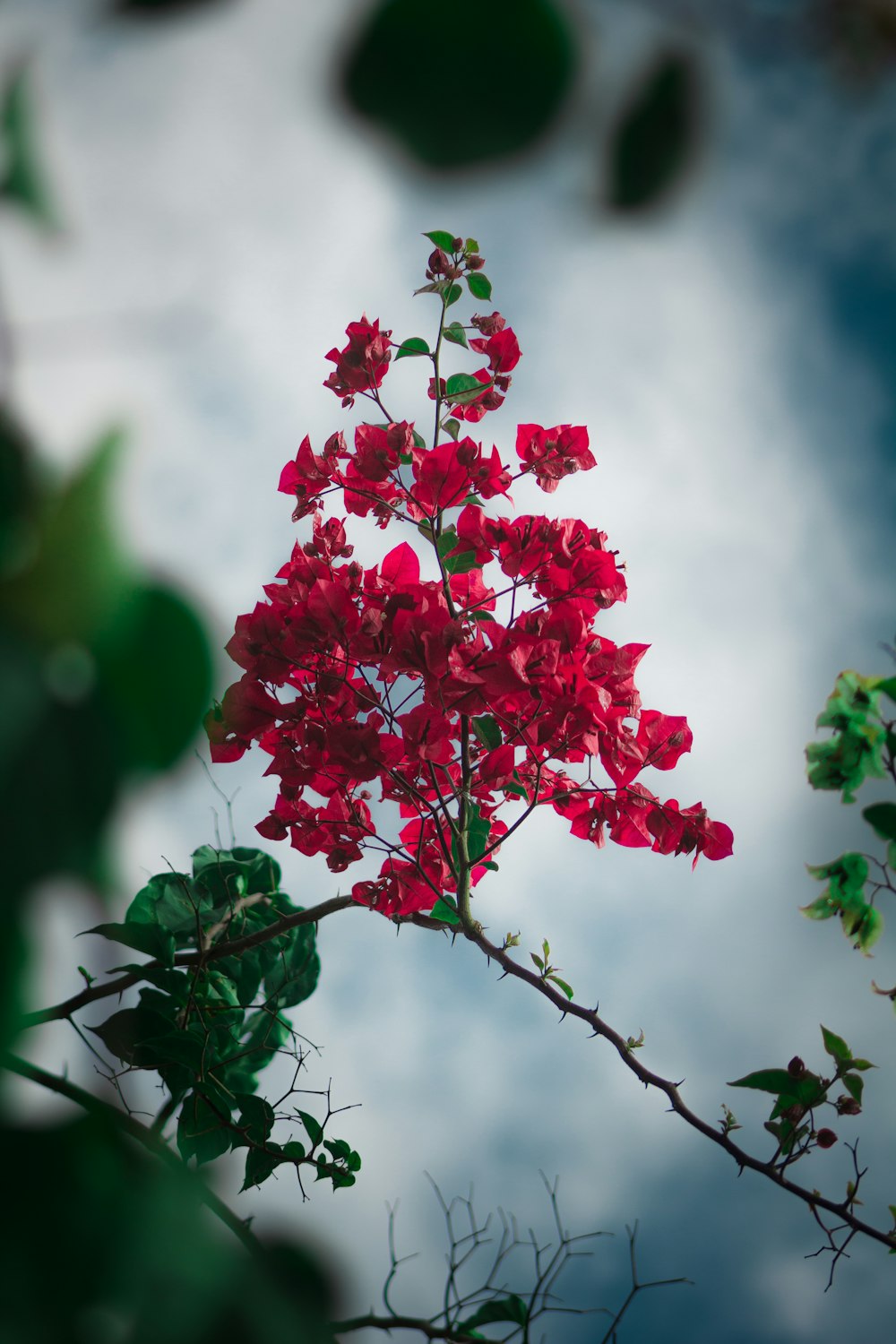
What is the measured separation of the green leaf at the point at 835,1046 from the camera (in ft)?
2.26

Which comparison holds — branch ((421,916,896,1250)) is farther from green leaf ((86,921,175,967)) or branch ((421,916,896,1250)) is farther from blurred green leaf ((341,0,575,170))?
blurred green leaf ((341,0,575,170))

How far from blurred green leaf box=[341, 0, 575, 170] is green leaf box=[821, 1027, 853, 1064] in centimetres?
69

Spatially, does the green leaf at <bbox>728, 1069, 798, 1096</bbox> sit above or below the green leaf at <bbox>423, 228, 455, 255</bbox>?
below

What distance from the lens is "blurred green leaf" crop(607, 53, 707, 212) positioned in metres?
0.18

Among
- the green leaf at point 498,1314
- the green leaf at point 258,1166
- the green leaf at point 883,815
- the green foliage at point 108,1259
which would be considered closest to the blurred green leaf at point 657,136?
the green foliage at point 108,1259

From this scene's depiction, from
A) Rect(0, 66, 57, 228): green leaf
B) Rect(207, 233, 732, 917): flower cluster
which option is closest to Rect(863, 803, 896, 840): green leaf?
Rect(207, 233, 732, 917): flower cluster

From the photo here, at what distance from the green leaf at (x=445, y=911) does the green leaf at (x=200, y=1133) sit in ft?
0.71

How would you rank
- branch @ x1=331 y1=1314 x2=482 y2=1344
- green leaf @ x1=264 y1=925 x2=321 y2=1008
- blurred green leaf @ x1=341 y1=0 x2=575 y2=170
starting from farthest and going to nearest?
1. green leaf @ x1=264 y1=925 x2=321 y2=1008
2. branch @ x1=331 y1=1314 x2=482 y2=1344
3. blurred green leaf @ x1=341 y1=0 x2=575 y2=170

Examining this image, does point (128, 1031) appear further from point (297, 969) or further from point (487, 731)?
point (487, 731)

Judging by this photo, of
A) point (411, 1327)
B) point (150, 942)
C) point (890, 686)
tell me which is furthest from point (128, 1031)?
point (890, 686)

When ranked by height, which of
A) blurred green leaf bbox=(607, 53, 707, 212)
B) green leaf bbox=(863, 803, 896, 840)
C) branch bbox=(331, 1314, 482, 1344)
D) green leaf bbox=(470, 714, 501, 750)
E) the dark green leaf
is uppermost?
green leaf bbox=(470, 714, 501, 750)

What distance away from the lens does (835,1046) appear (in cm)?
69

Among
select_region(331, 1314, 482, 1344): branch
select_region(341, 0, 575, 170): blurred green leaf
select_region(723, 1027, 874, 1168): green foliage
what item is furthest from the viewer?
select_region(723, 1027, 874, 1168): green foliage

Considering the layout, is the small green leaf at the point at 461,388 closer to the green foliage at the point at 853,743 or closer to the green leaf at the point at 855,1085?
the green foliage at the point at 853,743
